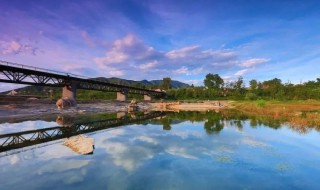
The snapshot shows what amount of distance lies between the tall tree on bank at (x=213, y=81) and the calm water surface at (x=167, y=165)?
163851 millimetres

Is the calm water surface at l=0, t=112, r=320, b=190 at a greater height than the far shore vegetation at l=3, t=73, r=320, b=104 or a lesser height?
lesser

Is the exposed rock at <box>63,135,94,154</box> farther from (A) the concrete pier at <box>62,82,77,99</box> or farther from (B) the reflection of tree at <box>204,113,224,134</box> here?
(A) the concrete pier at <box>62,82,77,99</box>

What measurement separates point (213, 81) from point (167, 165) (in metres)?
178

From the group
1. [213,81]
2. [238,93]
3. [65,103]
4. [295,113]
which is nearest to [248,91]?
[238,93]

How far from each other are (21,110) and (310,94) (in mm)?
120457

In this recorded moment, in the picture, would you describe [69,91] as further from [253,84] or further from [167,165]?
[253,84]

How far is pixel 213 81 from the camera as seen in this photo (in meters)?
190

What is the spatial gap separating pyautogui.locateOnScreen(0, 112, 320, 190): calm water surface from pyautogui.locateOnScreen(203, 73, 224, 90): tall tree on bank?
164 m

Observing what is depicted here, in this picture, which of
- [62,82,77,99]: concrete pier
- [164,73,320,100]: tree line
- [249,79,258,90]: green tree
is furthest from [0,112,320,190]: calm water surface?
[249,79,258,90]: green tree

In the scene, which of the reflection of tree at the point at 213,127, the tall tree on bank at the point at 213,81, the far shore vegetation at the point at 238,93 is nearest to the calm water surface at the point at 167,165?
the reflection of tree at the point at 213,127

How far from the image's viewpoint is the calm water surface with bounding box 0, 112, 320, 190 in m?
13.7

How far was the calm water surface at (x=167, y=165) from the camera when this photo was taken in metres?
13.7

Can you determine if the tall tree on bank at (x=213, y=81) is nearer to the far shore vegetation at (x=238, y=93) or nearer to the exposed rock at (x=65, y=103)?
the far shore vegetation at (x=238, y=93)

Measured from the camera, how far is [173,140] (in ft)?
88.6
